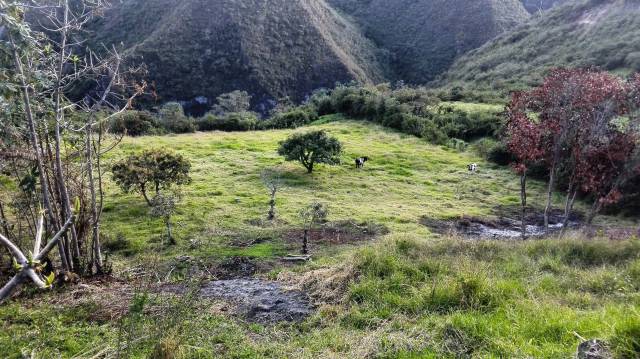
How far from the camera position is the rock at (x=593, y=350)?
5.20 meters

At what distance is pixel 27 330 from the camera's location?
7.95 metres

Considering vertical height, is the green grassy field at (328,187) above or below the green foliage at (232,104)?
below

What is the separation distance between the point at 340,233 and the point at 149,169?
8712mm

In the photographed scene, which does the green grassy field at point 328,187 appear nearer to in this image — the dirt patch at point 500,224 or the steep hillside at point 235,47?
the dirt patch at point 500,224

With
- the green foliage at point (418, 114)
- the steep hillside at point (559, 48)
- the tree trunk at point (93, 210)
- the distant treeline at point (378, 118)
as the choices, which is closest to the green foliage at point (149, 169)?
the tree trunk at point (93, 210)

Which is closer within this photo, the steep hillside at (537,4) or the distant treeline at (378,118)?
the distant treeline at (378,118)

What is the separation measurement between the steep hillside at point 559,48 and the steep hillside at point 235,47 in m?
26.6

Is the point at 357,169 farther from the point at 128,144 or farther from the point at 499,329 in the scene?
the point at 499,329

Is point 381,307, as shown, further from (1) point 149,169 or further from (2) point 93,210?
(1) point 149,169

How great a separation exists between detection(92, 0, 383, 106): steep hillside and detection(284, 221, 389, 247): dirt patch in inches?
3090

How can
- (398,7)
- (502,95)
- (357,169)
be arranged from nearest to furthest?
1. (357,169)
2. (502,95)
3. (398,7)

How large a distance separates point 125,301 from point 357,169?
73.2 feet

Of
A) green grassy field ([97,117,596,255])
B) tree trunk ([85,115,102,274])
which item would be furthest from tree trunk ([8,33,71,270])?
green grassy field ([97,117,596,255])

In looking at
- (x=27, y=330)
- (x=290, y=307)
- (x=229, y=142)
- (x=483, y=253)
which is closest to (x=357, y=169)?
(x=229, y=142)
